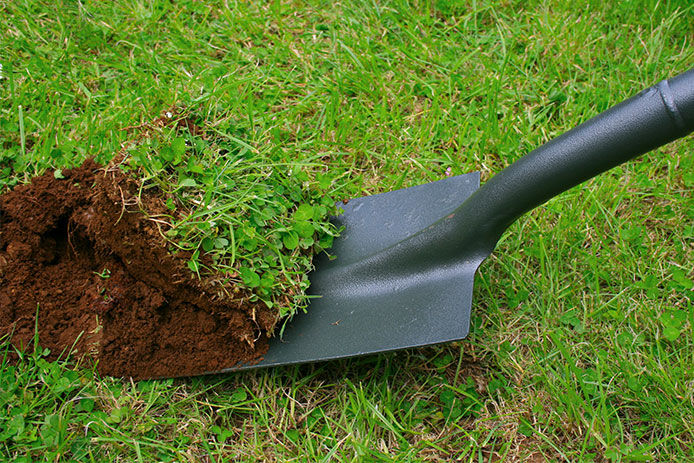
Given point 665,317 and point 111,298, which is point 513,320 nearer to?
point 665,317

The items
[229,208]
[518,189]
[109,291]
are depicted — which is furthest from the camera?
[109,291]

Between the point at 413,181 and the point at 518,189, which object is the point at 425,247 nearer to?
the point at 518,189

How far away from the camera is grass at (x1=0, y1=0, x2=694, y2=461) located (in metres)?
1.85

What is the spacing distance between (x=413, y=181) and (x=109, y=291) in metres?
1.21

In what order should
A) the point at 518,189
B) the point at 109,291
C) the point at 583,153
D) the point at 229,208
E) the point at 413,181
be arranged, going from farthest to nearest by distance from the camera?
1. the point at 413,181
2. the point at 109,291
3. the point at 229,208
4. the point at 518,189
5. the point at 583,153

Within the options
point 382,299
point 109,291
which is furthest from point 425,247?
point 109,291

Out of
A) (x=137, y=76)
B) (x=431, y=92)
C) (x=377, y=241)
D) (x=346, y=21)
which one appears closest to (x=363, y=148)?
(x=431, y=92)

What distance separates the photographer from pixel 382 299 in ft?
6.19

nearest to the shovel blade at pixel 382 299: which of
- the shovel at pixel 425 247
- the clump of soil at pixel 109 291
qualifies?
the shovel at pixel 425 247

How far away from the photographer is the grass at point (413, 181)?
185cm

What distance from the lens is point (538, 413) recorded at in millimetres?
1865

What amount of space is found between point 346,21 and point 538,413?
2.03m

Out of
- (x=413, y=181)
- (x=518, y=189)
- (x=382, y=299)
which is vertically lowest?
(x=413, y=181)

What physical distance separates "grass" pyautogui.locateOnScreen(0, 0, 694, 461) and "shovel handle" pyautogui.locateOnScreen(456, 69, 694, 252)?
0.44 m
